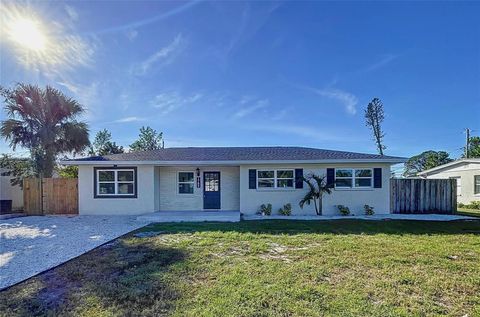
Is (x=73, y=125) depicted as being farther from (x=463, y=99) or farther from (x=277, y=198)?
(x=463, y=99)

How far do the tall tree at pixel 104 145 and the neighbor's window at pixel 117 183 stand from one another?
16.8 m

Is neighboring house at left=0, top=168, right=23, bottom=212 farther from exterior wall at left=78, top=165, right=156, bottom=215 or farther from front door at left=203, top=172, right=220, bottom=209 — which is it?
front door at left=203, top=172, right=220, bottom=209

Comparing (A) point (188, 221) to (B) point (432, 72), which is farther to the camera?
(B) point (432, 72)

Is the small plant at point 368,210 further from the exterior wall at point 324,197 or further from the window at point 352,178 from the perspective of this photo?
the window at point 352,178

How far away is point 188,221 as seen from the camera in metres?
11.5

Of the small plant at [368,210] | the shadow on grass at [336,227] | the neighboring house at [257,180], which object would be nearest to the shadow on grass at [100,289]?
the shadow on grass at [336,227]

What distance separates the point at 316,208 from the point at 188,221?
222 inches

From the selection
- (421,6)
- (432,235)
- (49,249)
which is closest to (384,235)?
(432,235)

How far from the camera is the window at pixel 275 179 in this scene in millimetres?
13531

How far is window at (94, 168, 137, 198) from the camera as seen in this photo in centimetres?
1370

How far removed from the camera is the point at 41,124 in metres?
15.6

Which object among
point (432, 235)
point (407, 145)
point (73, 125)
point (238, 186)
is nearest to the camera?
point (432, 235)

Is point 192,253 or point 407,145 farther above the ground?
point 407,145

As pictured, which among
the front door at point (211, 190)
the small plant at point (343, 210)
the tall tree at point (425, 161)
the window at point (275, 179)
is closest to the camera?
the small plant at point (343, 210)
